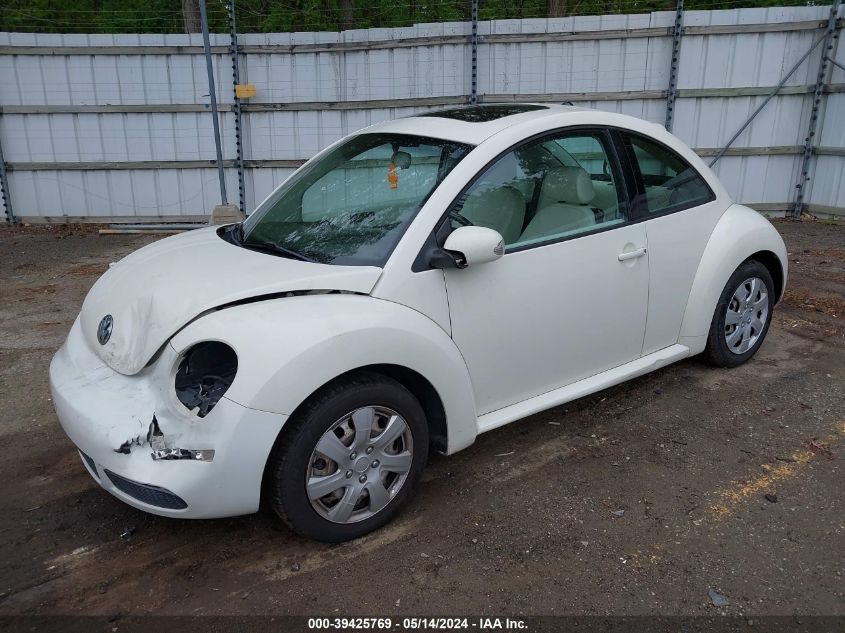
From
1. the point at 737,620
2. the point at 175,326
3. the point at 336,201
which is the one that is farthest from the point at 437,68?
the point at 737,620

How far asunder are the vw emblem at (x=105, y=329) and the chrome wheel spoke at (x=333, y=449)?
1.07 meters

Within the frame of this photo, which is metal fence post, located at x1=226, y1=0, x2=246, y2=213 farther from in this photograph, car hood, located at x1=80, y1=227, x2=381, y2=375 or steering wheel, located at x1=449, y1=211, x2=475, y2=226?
steering wheel, located at x1=449, y1=211, x2=475, y2=226

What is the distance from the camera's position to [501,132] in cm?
339

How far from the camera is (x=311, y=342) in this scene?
267 cm

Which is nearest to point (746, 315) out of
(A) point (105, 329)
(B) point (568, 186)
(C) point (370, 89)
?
(B) point (568, 186)

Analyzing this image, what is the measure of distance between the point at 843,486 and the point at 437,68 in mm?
7633

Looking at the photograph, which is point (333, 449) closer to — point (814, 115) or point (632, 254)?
point (632, 254)

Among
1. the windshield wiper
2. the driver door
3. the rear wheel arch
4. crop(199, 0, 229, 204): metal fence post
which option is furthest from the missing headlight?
crop(199, 0, 229, 204): metal fence post

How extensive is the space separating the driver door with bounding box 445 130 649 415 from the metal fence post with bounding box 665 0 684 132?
20.8ft

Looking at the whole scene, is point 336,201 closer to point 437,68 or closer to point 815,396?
point 815,396

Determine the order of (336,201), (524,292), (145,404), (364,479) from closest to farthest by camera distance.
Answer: (145,404), (364,479), (524,292), (336,201)

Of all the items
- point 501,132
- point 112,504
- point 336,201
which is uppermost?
point 501,132

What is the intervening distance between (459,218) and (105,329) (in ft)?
5.39

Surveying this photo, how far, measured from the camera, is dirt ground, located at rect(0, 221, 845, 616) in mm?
2668
